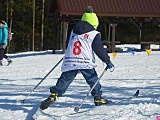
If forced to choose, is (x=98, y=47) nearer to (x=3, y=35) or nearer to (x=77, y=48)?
(x=77, y=48)

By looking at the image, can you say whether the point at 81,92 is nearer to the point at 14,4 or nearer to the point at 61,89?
the point at 61,89

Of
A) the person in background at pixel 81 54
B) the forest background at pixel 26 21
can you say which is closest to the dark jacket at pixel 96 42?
the person in background at pixel 81 54

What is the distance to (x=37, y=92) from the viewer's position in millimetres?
8133

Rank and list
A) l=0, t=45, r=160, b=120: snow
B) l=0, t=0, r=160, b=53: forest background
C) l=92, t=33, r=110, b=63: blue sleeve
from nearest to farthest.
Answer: l=0, t=45, r=160, b=120: snow < l=92, t=33, r=110, b=63: blue sleeve < l=0, t=0, r=160, b=53: forest background

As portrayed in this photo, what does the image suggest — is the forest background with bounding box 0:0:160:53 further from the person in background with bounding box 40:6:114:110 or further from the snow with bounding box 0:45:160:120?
the person in background with bounding box 40:6:114:110

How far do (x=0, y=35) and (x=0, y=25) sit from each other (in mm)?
352

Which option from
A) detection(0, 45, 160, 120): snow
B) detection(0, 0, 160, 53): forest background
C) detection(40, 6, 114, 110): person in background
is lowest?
detection(0, 0, 160, 53): forest background

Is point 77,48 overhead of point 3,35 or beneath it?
overhead

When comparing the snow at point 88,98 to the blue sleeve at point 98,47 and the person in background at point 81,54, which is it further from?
the blue sleeve at point 98,47

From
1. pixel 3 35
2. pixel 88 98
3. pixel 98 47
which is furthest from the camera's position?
pixel 3 35

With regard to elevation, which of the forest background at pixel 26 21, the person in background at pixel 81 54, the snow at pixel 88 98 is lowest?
the forest background at pixel 26 21

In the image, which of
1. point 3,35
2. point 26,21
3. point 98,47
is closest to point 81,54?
point 98,47

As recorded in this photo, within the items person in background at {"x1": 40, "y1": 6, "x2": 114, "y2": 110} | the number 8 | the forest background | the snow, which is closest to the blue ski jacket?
the snow

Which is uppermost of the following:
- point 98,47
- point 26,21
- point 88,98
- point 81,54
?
point 98,47
